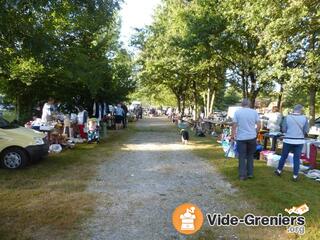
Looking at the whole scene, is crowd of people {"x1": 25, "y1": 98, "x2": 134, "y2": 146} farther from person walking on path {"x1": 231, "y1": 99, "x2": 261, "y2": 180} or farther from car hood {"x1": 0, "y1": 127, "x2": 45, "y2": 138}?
person walking on path {"x1": 231, "y1": 99, "x2": 261, "y2": 180}

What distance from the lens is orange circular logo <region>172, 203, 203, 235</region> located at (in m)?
5.73

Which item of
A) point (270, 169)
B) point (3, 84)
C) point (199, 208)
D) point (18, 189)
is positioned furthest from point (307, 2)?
point (3, 84)

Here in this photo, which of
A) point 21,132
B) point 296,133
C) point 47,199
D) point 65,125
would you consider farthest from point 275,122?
point 47,199

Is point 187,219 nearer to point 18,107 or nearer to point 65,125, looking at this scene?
point 65,125

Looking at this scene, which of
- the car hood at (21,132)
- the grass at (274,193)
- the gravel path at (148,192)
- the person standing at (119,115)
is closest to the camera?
the gravel path at (148,192)

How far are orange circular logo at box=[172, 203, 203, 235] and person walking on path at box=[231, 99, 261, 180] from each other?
278 centimetres

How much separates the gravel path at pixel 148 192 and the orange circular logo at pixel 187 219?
0.37 ft

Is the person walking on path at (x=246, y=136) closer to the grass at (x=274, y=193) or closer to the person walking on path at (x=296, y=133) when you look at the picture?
the grass at (x=274, y=193)

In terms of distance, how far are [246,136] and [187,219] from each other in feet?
12.1

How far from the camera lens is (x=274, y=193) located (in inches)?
308

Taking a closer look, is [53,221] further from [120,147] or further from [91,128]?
[91,128]

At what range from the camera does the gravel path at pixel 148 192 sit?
18.9ft

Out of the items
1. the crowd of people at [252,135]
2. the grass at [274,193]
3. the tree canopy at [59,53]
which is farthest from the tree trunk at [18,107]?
the crowd of people at [252,135]

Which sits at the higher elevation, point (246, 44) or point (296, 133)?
point (246, 44)
